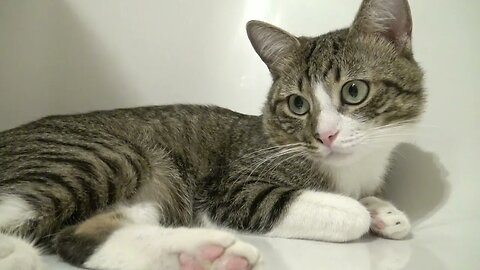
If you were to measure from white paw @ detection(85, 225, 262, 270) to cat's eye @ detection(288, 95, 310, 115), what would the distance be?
446 millimetres

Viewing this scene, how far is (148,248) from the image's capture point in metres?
0.97

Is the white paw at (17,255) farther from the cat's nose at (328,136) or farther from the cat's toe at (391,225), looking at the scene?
the cat's toe at (391,225)

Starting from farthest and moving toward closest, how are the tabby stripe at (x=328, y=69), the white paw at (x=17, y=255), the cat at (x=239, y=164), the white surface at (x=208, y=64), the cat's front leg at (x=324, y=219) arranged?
the white surface at (x=208, y=64), the tabby stripe at (x=328, y=69), the cat's front leg at (x=324, y=219), the cat at (x=239, y=164), the white paw at (x=17, y=255)

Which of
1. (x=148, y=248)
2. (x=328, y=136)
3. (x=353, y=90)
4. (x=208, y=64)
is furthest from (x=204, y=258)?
(x=208, y=64)

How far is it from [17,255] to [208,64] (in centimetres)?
111

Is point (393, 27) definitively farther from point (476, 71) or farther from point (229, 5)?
point (229, 5)

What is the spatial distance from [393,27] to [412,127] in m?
0.24

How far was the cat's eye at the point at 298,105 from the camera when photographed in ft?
4.22

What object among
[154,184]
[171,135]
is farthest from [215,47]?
[154,184]

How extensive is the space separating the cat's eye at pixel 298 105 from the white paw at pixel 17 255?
664mm

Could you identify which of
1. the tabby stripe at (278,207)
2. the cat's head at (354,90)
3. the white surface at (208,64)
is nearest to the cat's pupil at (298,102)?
the cat's head at (354,90)

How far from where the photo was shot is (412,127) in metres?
1.29

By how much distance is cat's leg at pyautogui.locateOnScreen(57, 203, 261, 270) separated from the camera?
2.98 ft

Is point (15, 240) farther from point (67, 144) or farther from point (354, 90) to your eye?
point (354, 90)
